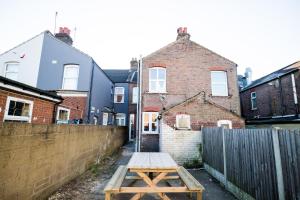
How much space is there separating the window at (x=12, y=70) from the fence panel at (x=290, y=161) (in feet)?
58.6

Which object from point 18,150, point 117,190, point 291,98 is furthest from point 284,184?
point 291,98

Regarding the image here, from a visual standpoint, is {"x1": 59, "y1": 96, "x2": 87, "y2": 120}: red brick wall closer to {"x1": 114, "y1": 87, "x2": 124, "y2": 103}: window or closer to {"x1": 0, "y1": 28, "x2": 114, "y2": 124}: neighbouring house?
{"x1": 0, "y1": 28, "x2": 114, "y2": 124}: neighbouring house

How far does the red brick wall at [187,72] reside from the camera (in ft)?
45.3

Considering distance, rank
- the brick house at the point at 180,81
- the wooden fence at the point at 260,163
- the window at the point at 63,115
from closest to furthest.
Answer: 1. the wooden fence at the point at 260,163
2. the window at the point at 63,115
3. the brick house at the point at 180,81

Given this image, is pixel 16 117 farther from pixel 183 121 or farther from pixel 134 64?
pixel 134 64

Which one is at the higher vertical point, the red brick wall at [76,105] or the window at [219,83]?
the window at [219,83]

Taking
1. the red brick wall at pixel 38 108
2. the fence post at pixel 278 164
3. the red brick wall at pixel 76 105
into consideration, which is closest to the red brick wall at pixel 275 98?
the fence post at pixel 278 164

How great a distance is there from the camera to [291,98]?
14.3 m

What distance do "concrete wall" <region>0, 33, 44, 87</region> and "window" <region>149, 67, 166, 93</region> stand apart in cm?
932

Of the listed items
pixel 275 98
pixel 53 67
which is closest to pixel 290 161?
pixel 275 98

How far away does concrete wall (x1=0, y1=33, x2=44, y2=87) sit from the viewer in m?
14.6

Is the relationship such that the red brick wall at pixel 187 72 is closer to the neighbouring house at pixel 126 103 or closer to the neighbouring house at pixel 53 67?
the neighbouring house at pixel 53 67

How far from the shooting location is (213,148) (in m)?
7.66

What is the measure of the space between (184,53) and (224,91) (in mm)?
4379
